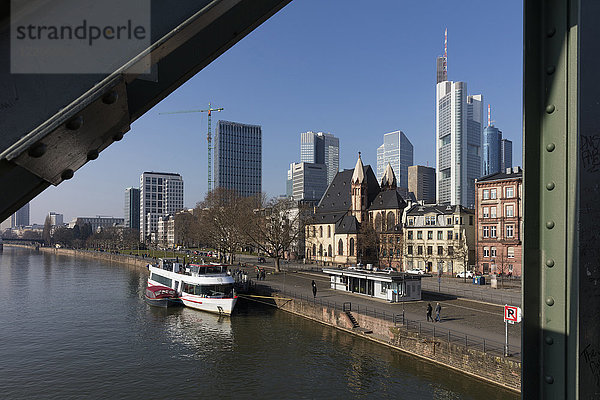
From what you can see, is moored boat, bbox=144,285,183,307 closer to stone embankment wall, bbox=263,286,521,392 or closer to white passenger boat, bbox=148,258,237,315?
white passenger boat, bbox=148,258,237,315

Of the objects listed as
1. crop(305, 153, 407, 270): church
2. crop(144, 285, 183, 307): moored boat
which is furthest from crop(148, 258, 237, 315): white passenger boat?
crop(305, 153, 407, 270): church

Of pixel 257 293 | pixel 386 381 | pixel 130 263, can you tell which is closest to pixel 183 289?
pixel 257 293

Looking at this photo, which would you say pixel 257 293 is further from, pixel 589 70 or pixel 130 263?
pixel 130 263

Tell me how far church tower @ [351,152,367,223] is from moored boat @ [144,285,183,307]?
46.7 m

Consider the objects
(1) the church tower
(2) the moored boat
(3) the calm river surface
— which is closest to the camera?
(3) the calm river surface

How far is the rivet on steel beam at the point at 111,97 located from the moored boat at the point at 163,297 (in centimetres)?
4413

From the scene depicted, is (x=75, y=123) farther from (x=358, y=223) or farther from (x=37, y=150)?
(x=358, y=223)

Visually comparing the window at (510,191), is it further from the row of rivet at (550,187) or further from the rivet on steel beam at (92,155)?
the rivet on steel beam at (92,155)

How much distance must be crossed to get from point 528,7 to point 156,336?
32548 millimetres

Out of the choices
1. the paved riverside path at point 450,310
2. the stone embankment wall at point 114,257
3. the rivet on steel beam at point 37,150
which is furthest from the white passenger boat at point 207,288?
the stone embankment wall at point 114,257

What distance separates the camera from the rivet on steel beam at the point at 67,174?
6.94 ft

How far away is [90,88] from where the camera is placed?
181 centimetres

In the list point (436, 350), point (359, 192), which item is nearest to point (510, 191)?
point (359, 192)

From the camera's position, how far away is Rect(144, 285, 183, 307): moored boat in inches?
1677
